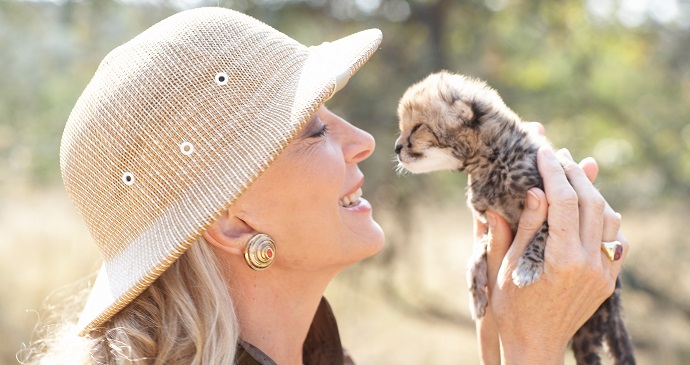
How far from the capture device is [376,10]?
7.27m

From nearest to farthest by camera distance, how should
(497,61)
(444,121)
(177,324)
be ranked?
(177,324) → (444,121) → (497,61)

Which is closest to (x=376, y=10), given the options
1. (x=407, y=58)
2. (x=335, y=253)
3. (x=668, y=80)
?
(x=407, y=58)

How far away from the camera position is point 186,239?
1.70 m

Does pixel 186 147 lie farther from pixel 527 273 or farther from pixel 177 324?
pixel 527 273

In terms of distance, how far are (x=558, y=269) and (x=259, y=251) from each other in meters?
0.78

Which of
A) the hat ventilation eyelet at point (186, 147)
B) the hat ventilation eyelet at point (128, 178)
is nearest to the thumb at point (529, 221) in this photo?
the hat ventilation eyelet at point (186, 147)

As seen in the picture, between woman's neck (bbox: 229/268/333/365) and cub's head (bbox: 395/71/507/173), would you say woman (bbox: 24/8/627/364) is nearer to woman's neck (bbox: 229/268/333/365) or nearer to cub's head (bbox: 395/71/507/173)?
woman's neck (bbox: 229/268/333/365)

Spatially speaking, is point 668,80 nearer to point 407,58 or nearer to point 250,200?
point 407,58

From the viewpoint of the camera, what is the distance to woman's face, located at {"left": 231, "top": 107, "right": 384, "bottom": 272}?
1.96 metres

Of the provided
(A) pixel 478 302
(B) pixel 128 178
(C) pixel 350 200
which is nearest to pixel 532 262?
(A) pixel 478 302

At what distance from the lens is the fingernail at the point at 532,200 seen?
2094 millimetres

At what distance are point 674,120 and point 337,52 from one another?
6.04 metres

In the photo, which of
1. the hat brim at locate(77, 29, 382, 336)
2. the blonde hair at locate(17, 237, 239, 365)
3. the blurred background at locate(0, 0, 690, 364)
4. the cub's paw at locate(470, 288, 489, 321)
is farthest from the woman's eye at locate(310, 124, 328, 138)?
the blurred background at locate(0, 0, 690, 364)

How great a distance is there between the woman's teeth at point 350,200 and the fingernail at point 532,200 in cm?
46
